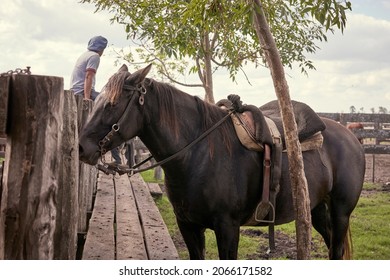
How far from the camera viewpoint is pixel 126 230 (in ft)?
17.1

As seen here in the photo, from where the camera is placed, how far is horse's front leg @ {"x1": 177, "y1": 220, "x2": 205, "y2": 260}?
4.31m

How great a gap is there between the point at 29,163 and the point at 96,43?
5.06 metres

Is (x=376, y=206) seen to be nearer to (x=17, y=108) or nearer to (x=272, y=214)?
(x=272, y=214)

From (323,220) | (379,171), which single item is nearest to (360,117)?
(379,171)

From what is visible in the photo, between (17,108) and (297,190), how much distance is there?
2.86m

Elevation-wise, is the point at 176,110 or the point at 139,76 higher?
the point at 139,76

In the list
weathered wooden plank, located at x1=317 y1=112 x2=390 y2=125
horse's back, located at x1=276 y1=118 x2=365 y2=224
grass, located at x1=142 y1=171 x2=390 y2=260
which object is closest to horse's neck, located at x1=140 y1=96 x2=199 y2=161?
horse's back, located at x1=276 y1=118 x2=365 y2=224

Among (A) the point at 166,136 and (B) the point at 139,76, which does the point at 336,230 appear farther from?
(B) the point at 139,76

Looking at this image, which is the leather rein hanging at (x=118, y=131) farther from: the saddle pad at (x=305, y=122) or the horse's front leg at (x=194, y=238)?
the saddle pad at (x=305, y=122)

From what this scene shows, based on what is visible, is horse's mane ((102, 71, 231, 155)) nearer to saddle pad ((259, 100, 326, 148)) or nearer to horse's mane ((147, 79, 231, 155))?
horse's mane ((147, 79, 231, 155))

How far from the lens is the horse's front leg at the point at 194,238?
4312 millimetres

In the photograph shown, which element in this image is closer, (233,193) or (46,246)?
(46,246)

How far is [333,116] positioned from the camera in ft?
46.0
